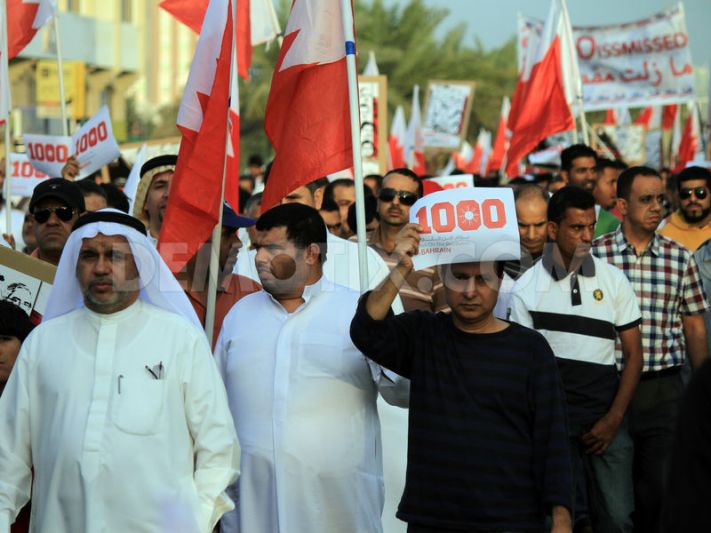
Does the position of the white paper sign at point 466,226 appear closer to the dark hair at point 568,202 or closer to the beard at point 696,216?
the dark hair at point 568,202

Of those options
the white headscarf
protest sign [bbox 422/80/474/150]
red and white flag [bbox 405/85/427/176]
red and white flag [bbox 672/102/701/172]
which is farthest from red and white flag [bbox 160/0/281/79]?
red and white flag [bbox 672/102/701/172]

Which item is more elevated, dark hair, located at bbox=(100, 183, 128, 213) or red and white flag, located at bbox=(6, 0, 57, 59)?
red and white flag, located at bbox=(6, 0, 57, 59)

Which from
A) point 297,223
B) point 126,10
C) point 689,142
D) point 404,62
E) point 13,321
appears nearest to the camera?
point 13,321

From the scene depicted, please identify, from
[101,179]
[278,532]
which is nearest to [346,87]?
[278,532]

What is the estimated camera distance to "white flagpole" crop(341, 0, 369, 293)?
Answer: 5.91 m

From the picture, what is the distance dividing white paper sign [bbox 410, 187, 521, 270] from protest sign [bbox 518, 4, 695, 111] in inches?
379

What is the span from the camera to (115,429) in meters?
4.75

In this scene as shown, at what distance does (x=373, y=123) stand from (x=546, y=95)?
1907mm

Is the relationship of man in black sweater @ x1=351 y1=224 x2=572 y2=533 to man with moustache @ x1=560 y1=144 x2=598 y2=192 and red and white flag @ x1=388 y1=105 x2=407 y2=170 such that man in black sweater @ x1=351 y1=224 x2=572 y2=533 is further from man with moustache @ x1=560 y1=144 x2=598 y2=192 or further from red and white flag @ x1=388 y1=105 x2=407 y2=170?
red and white flag @ x1=388 y1=105 x2=407 y2=170

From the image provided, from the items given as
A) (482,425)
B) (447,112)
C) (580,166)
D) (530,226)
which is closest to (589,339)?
(530,226)

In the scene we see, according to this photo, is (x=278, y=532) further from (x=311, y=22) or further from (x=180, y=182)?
(x=311, y=22)

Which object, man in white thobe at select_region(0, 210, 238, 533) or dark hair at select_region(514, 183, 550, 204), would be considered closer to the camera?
man in white thobe at select_region(0, 210, 238, 533)

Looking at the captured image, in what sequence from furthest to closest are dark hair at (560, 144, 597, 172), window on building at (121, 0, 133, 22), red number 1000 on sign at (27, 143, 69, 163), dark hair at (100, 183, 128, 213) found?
window on building at (121, 0, 133, 22), dark hair at (560, 144, 597, 172), red number 1000 on sign at (27, 143, 69, 163), dark hair at (100, 183, 128, 213)

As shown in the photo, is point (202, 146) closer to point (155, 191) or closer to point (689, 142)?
point (155, 191)
